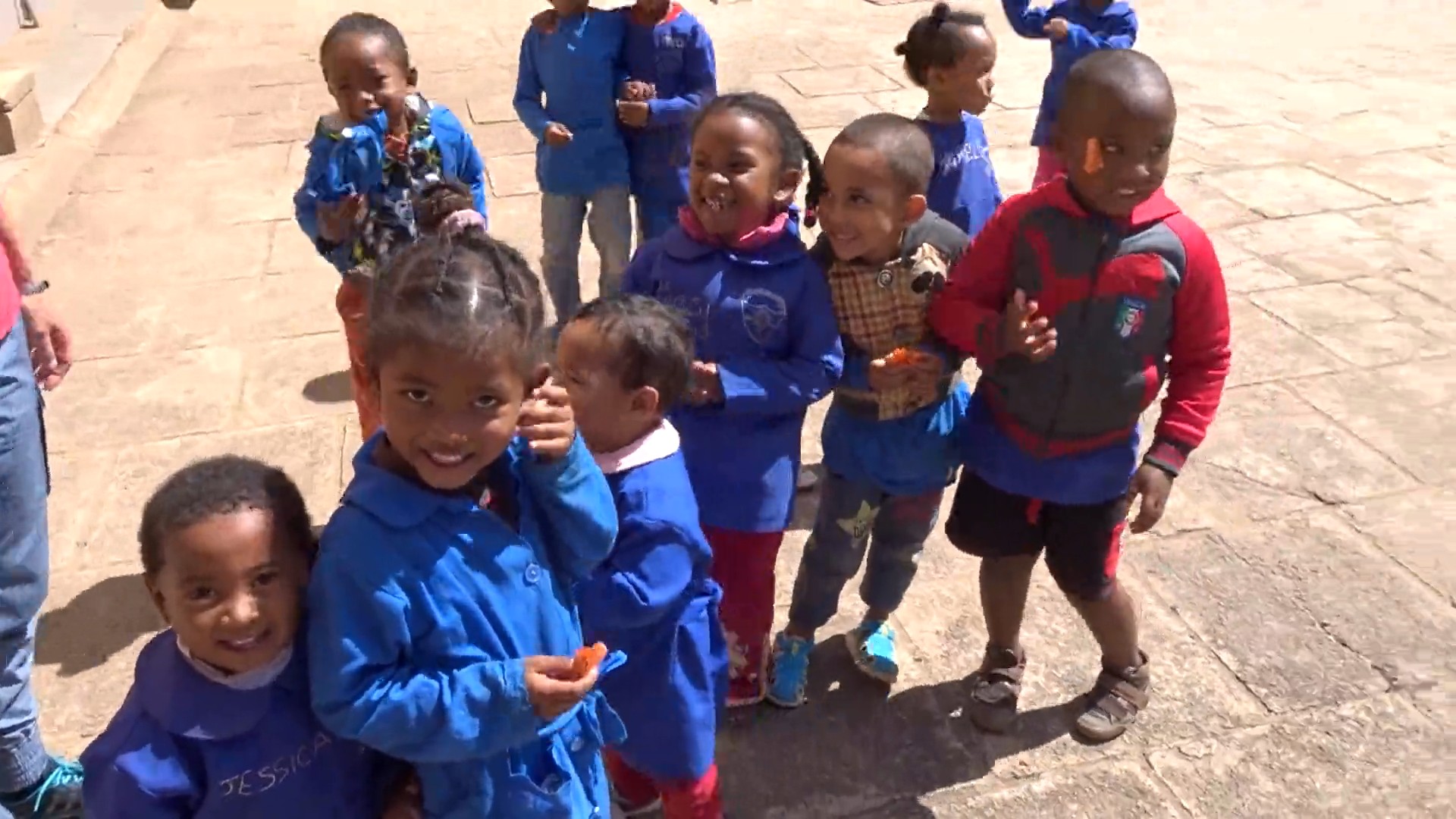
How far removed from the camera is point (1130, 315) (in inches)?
95.3

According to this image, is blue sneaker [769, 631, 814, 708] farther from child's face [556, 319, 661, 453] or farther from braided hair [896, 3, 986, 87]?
braided hair [896, 3, 986, 87]

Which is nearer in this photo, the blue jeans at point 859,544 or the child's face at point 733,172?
the child's face at point 733,172

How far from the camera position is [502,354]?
1584 mm

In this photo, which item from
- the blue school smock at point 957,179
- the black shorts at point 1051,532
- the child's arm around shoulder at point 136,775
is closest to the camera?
the child's arm around shoulder at point 136,775

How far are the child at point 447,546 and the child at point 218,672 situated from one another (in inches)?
3.0

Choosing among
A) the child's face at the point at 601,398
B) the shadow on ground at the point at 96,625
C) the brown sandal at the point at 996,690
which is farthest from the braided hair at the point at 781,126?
the shadow on ground at the point at 96,625

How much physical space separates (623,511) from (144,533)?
782 mm

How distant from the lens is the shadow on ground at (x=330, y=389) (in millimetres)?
4523

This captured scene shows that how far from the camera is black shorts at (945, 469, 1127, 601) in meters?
2.68

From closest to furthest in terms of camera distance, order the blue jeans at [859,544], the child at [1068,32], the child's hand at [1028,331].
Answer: the child's hand at [1028,331] < the blue jeans at [859,544] < the child at [1068,32]

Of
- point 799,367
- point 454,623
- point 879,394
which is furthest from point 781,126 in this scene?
point 454,623

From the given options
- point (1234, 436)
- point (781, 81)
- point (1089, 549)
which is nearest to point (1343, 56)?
point (781, 81)

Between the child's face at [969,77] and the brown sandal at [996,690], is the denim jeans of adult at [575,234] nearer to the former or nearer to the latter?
the child's face at [969,77]

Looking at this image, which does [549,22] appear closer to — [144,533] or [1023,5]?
[1023,5]
